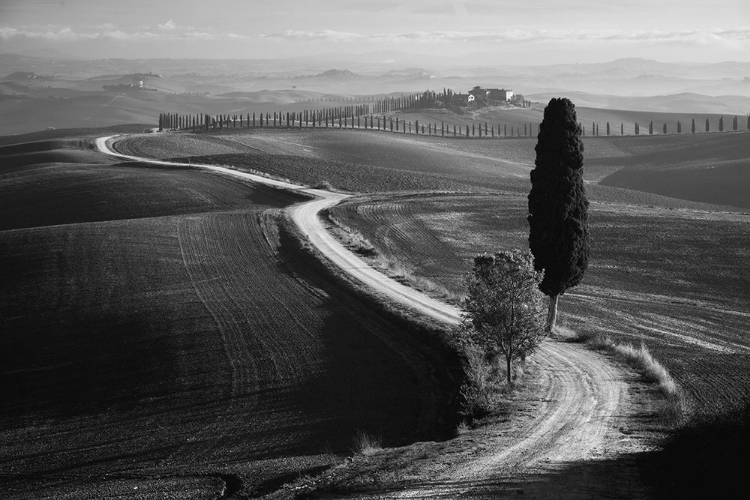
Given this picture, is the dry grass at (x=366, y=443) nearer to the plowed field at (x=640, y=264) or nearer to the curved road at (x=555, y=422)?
the curved road at (x=555, y=422)

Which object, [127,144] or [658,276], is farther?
[127,144]

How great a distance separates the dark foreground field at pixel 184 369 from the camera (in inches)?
875

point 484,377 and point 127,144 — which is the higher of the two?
point 127,144

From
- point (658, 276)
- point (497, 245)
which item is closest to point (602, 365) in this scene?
point (658, 276)

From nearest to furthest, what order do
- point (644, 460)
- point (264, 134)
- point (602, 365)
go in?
point (644, 460)
point (602, 365)
point (264, 134)

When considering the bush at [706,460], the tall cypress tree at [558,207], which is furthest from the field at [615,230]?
the bush at [706,460]

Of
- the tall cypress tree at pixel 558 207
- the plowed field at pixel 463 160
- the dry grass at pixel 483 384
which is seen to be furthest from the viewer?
the plowed field at pixel 463 160

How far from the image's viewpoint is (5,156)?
111 metres

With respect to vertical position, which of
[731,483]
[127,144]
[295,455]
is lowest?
[295,455]

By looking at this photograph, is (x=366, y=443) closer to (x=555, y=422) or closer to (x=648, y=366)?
(x=555, y=422)

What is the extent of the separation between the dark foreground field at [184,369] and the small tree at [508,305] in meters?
2.03

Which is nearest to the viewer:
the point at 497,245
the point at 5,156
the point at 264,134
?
the point at 497,245

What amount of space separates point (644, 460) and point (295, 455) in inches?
326

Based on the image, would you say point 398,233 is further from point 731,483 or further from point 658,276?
point 731,483
